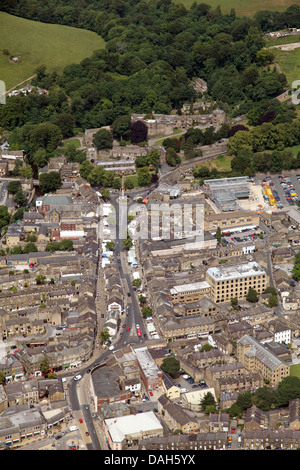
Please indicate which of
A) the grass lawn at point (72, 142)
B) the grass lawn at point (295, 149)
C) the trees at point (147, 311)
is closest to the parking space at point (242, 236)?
the trees at point (147, 311)

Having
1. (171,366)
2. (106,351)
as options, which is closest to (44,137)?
(106,351)

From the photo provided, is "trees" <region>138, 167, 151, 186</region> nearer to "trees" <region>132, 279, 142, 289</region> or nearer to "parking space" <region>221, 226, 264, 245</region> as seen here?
"parking space" <region>221, 226, 264, 245</region>

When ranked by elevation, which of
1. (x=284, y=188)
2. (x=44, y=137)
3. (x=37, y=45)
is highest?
(x=37, y=45)

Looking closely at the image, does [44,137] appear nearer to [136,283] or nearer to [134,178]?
[134,178]

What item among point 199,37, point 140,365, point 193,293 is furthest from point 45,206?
point 199,37

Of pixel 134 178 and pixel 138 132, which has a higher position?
pixel 138 132

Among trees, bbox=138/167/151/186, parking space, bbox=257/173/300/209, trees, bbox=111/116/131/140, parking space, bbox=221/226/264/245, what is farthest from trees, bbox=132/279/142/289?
trees, bbox=111/116/131/140

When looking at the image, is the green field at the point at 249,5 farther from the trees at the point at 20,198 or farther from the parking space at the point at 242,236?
the parking space at the point at 242,236

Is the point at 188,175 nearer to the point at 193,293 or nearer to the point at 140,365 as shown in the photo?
the point at 193,293
